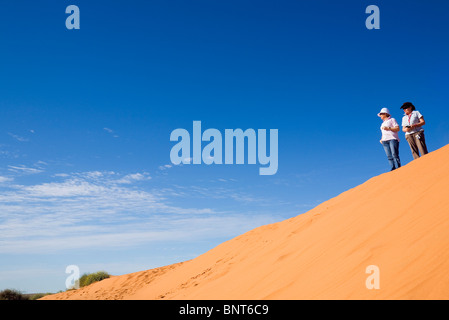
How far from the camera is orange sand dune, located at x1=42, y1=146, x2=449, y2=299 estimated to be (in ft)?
12.9

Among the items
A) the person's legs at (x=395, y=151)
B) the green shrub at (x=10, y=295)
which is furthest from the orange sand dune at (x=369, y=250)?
the green shrub at (x=10, y=295)

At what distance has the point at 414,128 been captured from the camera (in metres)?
8.52

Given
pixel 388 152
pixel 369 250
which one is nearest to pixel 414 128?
pixel 388 152

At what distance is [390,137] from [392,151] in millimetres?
410

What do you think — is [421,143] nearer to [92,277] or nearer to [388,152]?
[388,152]

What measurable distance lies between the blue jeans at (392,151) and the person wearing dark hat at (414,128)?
0.40 meters

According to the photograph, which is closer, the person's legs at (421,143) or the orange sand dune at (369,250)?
the orange sand dune at (369,250)

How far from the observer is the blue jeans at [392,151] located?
8.64m

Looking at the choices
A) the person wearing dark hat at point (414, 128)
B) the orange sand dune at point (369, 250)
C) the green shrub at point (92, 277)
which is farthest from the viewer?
the green shrub at point (92, 277)

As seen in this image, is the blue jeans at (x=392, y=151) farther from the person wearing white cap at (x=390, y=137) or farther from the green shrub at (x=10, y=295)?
the green shrub at (x=10, y=295)

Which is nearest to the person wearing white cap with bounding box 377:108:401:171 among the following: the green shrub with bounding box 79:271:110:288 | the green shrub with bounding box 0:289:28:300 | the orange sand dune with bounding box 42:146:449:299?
the orange sand dune with bounding box 42:146:449:299
